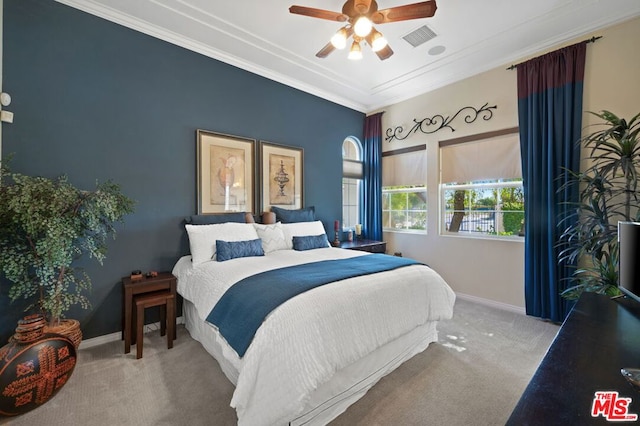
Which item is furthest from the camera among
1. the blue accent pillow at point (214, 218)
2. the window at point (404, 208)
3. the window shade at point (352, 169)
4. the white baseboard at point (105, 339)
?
the window shade at point (352, 169)

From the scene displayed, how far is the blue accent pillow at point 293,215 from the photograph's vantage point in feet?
12.4

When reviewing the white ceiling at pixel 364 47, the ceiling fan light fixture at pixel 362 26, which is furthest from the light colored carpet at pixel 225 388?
the white ceiling at pixel 364 47

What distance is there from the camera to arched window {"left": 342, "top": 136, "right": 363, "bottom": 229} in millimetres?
4914

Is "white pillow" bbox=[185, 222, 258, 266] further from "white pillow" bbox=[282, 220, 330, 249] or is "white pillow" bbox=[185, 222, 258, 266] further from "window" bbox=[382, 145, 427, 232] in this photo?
"window" bbox=[382, 145, 427, 232]

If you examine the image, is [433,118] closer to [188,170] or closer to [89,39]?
[188,170]

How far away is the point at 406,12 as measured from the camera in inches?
84.6

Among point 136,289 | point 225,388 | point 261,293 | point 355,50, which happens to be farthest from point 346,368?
point 355,50

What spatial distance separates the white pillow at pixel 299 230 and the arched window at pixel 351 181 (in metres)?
1.31

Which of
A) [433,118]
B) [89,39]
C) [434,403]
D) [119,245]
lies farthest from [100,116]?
[433,118]

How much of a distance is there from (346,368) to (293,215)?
92.1 inches

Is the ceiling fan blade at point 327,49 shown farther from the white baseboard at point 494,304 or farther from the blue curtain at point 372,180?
the white baseboard at point 494,304

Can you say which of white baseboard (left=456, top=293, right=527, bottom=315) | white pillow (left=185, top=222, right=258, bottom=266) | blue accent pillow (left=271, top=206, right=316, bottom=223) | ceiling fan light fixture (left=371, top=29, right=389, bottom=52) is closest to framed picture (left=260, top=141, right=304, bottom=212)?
blue accent pillow (left=271, top=206, right=316, bottom=223)

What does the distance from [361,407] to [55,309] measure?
7.73ft

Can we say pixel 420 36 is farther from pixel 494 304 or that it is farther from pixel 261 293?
pixel 494 304
